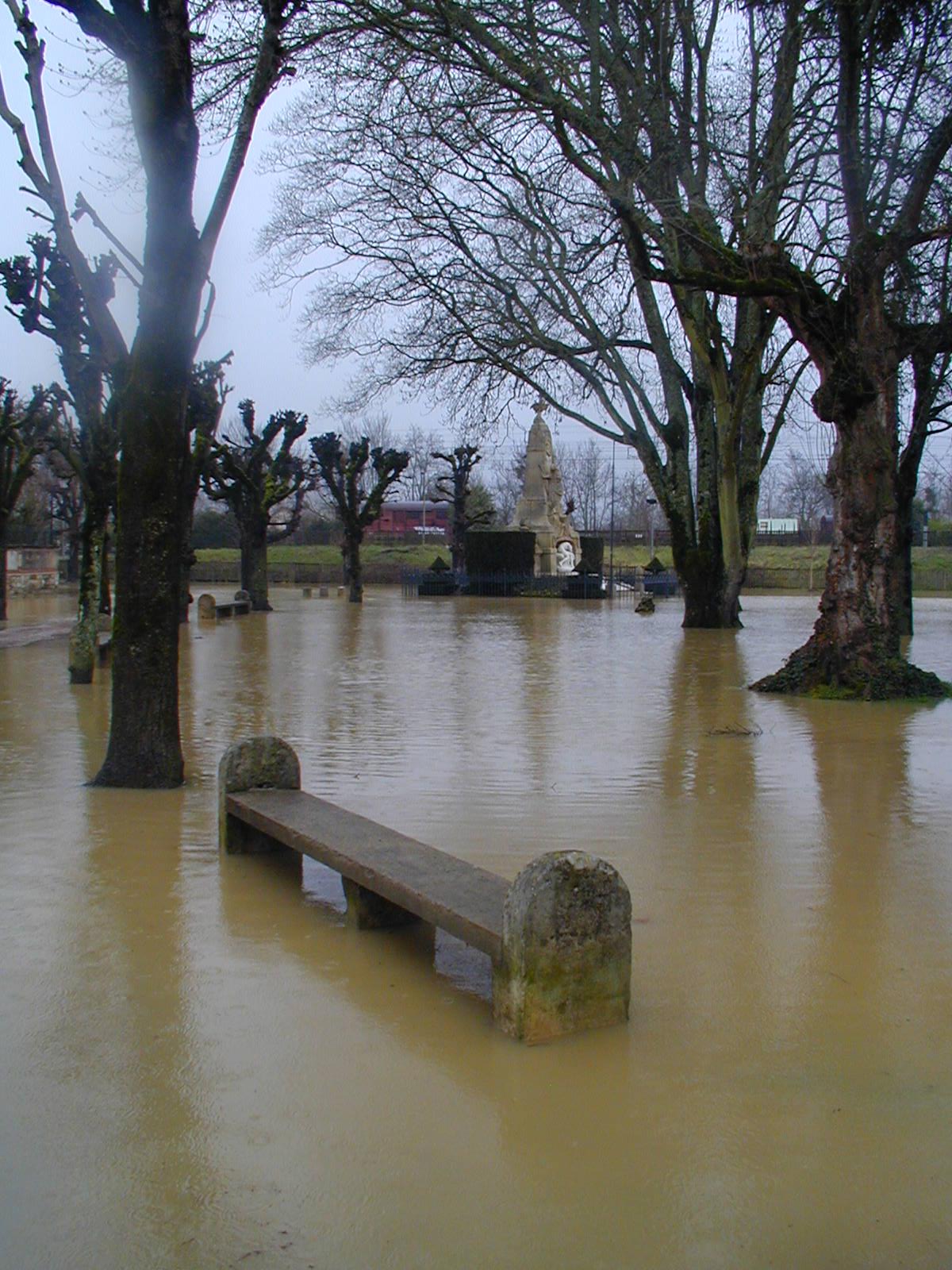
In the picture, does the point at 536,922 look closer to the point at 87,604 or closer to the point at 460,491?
the point at 87,604

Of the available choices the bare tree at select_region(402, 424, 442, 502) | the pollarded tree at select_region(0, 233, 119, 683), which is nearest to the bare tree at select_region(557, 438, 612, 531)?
the bare tree at select_region(402, 424, 442, 502)

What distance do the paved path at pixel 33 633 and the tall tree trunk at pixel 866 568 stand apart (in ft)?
46.0

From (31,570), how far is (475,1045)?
5040cm

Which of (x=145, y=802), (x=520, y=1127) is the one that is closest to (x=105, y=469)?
(x=145, y=802)

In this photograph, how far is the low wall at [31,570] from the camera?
47438 millimetres

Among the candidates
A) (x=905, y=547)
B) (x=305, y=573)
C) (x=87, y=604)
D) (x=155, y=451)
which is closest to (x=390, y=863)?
(x=155, y=451)

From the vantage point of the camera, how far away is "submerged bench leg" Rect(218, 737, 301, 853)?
21.7ft

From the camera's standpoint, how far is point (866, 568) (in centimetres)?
1367

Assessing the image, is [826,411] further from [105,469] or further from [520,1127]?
[520,1127]

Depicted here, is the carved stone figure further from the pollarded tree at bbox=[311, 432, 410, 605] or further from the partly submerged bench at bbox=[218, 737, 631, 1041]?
the partly submerged bench at bbox=[218, 737, 631, 1041]

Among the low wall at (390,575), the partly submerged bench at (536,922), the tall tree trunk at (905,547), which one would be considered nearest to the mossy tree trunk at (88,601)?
the partly submerged bench at (536,922)

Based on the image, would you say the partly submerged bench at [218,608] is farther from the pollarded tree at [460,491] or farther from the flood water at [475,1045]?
the flood water at [475,1045]

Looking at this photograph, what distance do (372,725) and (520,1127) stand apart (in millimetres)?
8290

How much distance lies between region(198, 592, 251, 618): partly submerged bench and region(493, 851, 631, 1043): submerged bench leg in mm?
26484
